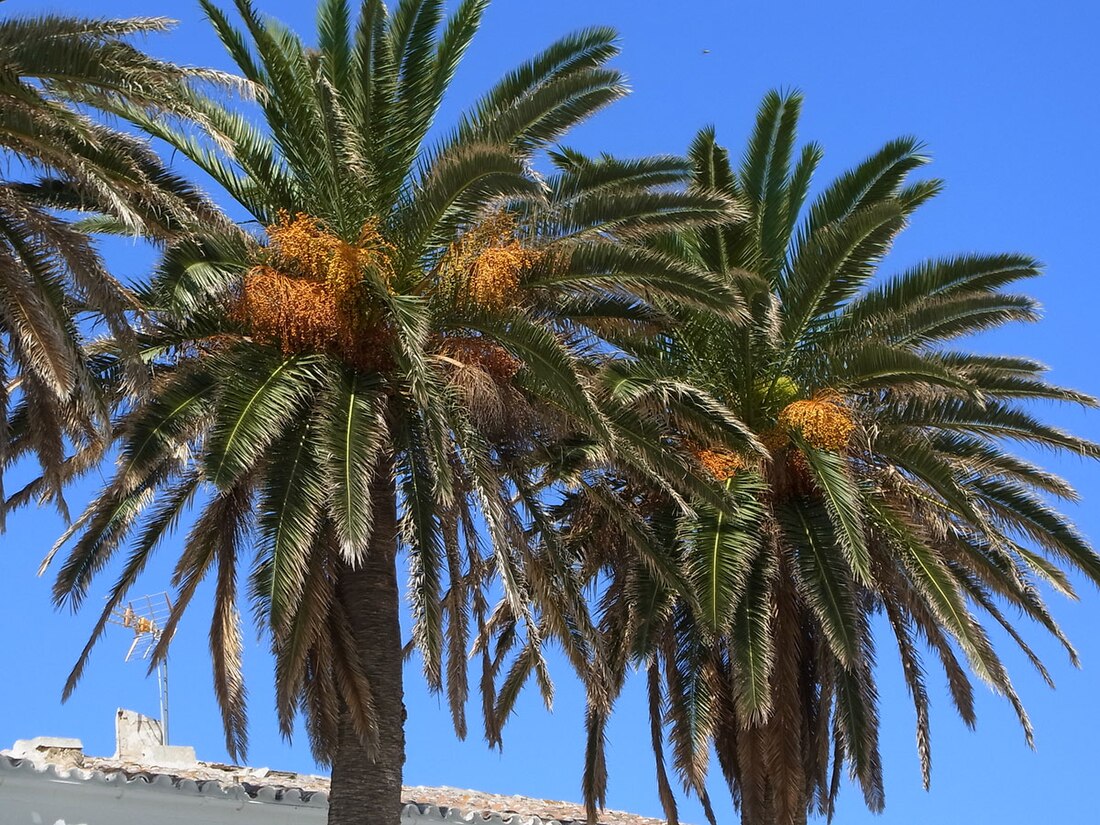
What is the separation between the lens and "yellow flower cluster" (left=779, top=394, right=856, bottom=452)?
18891mm

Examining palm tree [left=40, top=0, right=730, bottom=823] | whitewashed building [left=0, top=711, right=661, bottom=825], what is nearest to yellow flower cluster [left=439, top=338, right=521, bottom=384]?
palm tree [left=40, top=0, right=730, bottom=823]

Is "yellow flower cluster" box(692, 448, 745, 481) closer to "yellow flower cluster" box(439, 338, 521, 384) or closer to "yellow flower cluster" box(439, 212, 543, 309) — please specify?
"yellow flower cluster" box(439, 338, 521, 384)

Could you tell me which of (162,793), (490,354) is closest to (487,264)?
(490,354)

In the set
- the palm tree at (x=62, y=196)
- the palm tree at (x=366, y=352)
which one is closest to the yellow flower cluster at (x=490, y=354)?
the palm tree at (x=366, y=352)

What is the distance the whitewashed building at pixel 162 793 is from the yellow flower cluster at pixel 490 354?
5.50m

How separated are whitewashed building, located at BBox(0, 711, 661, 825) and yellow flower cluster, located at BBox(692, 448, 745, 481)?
5216 millimetres

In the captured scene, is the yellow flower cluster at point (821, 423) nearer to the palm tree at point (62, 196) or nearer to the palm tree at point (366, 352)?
the palm tree at point (366, 352)

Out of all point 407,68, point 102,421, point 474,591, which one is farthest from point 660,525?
point 102,421

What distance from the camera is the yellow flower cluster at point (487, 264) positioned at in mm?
16281

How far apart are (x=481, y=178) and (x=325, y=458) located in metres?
2.82

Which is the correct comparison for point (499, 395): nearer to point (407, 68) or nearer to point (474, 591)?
point (474, 591)

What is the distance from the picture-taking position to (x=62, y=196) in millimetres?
15211

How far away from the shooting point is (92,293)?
14055 mm

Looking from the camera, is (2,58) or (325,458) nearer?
(2,58)
